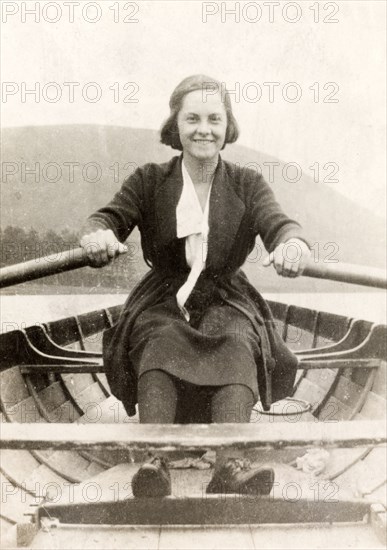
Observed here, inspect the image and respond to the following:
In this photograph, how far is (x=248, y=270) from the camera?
1404 cm

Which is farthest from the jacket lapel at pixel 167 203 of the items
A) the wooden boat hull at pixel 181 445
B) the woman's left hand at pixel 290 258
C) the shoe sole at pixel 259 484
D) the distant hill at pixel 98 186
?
the distant hill at pixel 98 186

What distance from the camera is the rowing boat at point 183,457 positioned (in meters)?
1.15

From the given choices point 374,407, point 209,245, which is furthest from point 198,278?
point 374,407

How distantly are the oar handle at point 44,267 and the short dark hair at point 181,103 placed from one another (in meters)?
0.45

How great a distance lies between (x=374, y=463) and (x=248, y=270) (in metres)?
12.2

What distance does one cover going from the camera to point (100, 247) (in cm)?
148

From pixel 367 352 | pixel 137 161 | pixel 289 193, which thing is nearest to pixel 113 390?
pixel 367 352

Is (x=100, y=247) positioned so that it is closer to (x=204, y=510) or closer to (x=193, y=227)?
(x=193, y=227)

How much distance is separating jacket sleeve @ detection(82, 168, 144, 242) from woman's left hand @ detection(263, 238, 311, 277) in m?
0.42

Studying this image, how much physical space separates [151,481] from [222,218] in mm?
730

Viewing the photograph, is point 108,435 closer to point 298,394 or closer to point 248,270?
point 298,394

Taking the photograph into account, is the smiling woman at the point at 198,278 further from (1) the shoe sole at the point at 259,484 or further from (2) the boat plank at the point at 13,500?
(2) the boat plank at the point at 13,500

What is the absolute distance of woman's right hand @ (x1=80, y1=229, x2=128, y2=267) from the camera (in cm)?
148

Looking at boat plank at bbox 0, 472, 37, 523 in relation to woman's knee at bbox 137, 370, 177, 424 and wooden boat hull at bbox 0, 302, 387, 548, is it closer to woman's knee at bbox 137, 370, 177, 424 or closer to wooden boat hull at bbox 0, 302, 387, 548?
wooden boat hull at bbox 0, 302, 387, 548
